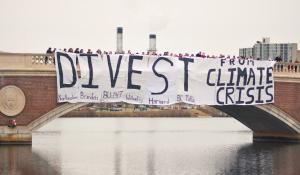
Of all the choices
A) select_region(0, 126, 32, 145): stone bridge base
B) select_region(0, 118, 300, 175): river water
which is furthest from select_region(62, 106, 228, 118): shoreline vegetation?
select_region(0, 126, 32, 145): stone bridge base

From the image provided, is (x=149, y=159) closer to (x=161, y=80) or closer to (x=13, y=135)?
(x=161, y=80)

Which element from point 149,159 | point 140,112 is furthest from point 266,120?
point 140,112

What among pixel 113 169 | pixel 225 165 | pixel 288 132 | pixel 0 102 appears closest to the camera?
pixel 113 169

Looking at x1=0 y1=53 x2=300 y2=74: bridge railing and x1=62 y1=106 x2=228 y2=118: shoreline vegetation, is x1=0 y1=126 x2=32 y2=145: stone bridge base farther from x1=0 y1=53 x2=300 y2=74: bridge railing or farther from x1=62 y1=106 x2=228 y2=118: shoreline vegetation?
x1=62 y1=106 x2=228 y2=118: shoreline vegetation

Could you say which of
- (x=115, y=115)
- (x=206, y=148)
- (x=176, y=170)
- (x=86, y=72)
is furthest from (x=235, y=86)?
(x=115, y=115)

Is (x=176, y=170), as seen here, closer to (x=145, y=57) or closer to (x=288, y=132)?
(x=145, y=57)

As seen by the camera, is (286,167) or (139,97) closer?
(286,167)
